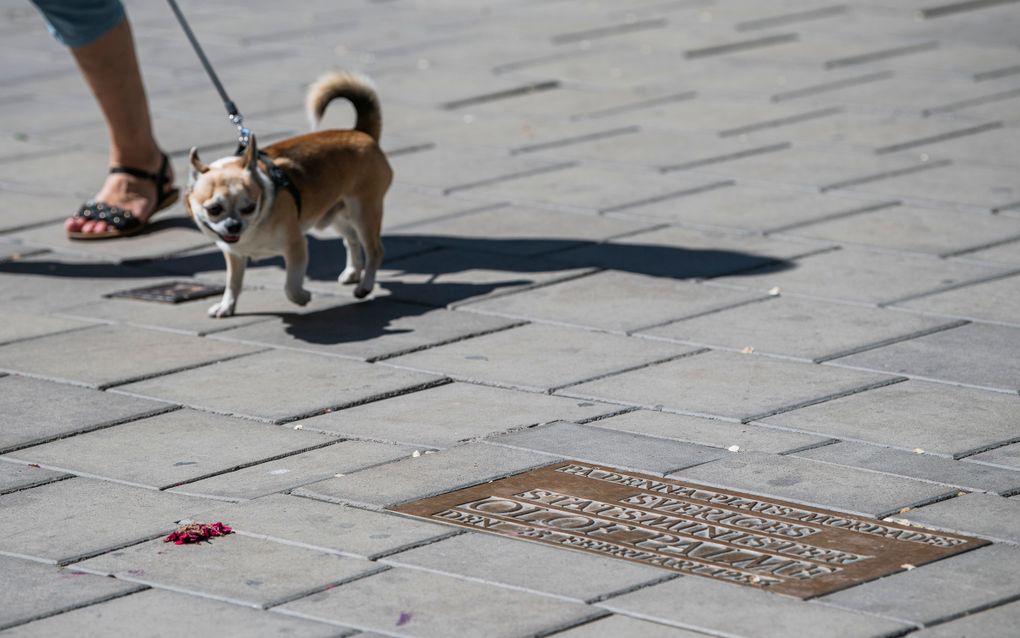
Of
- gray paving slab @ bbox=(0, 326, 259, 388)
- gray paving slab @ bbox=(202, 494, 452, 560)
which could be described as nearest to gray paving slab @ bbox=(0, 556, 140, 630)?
gray paving slab @ bbox=(202, 494, 452, 560)

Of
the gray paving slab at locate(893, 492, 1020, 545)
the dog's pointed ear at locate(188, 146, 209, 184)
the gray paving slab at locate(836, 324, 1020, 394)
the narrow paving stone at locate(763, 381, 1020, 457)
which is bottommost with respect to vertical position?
the gray paving slab at locate(893, 492, 1020, 545)

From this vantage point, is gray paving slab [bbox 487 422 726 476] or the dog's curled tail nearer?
gray paving slab [bbox 487 422 726 476]

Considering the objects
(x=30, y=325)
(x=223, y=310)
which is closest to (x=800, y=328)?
(x=223, y=310)

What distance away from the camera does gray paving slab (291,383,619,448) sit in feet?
19.0

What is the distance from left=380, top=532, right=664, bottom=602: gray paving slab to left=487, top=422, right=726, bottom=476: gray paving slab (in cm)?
70

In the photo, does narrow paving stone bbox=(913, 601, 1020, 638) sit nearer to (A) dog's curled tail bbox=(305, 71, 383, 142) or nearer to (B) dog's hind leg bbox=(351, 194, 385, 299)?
(B) dog's hind leg bbox=(351, 194, 385, 299)

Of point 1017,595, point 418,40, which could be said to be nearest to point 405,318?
point 1017,595

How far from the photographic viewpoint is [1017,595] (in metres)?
4.41

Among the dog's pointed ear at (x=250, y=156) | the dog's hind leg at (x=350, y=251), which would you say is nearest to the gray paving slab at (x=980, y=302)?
the dog's hind leg at (x=350, y=251)

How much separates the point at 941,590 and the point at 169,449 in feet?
8.41

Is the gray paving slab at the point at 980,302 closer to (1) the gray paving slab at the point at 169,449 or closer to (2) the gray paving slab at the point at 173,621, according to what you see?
(1) the gray paving slab at the point at 169,449

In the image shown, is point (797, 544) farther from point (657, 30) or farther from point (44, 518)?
point (657, 30)

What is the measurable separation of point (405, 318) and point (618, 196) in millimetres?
2060

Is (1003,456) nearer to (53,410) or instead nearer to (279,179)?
(279,179)
